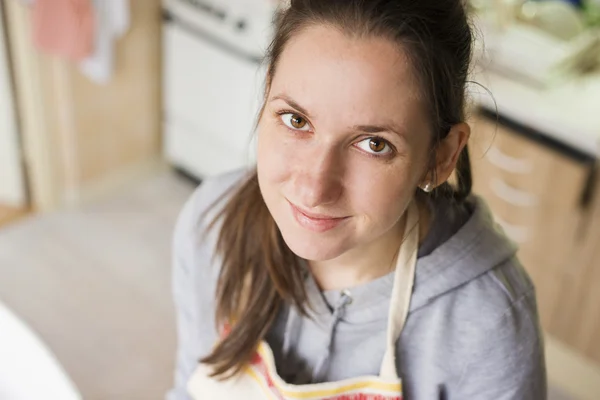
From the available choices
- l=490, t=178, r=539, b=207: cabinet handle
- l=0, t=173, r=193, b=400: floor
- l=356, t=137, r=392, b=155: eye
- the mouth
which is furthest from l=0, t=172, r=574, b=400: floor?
l=356, t=137, r=392, b=155: eye

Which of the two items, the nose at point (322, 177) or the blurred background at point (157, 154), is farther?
the blurred background at point (157, 154)

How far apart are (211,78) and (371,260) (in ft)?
4.72

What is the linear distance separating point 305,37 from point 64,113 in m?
1.64

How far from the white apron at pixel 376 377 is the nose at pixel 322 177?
0.19 metres

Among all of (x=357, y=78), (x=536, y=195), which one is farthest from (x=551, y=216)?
(x=357, y=78)

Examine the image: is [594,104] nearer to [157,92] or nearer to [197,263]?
[197,263]

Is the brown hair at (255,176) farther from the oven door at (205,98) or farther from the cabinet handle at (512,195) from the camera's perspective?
the oven door at (205,98)

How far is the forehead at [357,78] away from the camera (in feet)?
2.15

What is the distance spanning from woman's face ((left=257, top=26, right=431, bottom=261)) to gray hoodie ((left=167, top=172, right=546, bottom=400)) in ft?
0.46

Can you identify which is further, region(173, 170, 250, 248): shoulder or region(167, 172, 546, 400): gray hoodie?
region(173, 170, 250, 248): shoulder

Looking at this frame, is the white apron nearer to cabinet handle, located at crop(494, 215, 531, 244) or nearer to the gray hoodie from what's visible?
the gray hoodie

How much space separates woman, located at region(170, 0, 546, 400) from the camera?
→ 26.5 inches

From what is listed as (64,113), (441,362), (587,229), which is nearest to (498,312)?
(441,362)

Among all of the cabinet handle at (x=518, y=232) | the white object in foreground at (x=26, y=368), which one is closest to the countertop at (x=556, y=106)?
the cabinet handle at (x=518, y=232)
